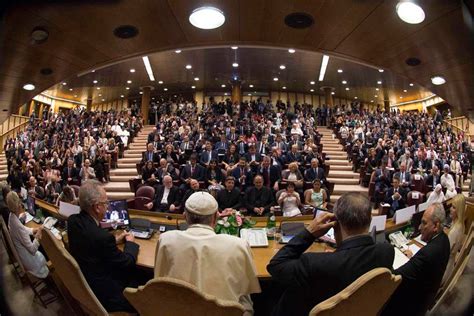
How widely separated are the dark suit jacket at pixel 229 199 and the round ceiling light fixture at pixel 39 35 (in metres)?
2.69

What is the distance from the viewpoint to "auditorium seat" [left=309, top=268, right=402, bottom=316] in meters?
0.86

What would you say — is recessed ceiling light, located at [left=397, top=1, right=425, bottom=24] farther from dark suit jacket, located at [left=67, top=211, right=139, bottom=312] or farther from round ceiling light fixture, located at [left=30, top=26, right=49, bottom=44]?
round ceiling light fixture, located at [left=30, top=26, right=49, bottom=44]

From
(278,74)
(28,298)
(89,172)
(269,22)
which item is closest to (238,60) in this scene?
(278,74)

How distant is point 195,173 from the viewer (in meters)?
5.38

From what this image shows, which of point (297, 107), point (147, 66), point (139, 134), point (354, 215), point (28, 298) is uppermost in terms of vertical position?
point (147, 66)

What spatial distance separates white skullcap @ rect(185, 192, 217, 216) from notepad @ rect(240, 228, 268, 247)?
80 centimetres

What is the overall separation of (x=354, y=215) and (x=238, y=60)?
31.7ft

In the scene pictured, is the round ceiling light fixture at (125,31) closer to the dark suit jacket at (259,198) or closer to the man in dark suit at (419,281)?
the man in dark suit at (419,281)

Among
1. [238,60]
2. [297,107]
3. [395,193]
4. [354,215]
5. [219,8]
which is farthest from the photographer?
[297,107]

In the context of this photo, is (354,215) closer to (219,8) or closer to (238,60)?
(219,8)

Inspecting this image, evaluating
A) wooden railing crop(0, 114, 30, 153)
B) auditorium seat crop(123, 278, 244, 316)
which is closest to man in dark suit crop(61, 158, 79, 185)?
wooden railing crop(0, 114, 30, 153)

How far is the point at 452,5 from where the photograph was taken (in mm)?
1653

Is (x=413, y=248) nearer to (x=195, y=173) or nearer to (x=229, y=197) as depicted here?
(x=229, y=197)

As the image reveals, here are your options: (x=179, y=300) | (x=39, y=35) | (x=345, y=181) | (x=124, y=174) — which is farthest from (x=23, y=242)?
(x=345, y=181)
